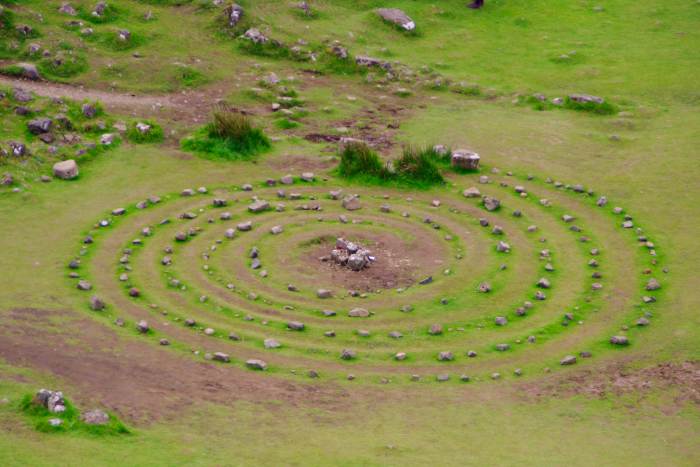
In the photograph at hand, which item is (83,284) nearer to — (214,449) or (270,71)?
(214,449)

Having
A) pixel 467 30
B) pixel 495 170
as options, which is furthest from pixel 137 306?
pixel 467 30

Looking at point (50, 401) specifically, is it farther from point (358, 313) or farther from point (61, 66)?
point (61, 66)

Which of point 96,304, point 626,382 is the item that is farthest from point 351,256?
point 626,382

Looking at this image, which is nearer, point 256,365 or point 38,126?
point 256,365

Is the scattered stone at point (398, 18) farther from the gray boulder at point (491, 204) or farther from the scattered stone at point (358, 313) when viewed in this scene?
the scattered stone at point (358, 313)

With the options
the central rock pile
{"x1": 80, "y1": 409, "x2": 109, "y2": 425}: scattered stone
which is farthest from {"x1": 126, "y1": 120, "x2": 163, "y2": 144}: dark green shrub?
{"x1": 80, "y1": 409, "x2": 109, "y2": 425}: scattered stone
